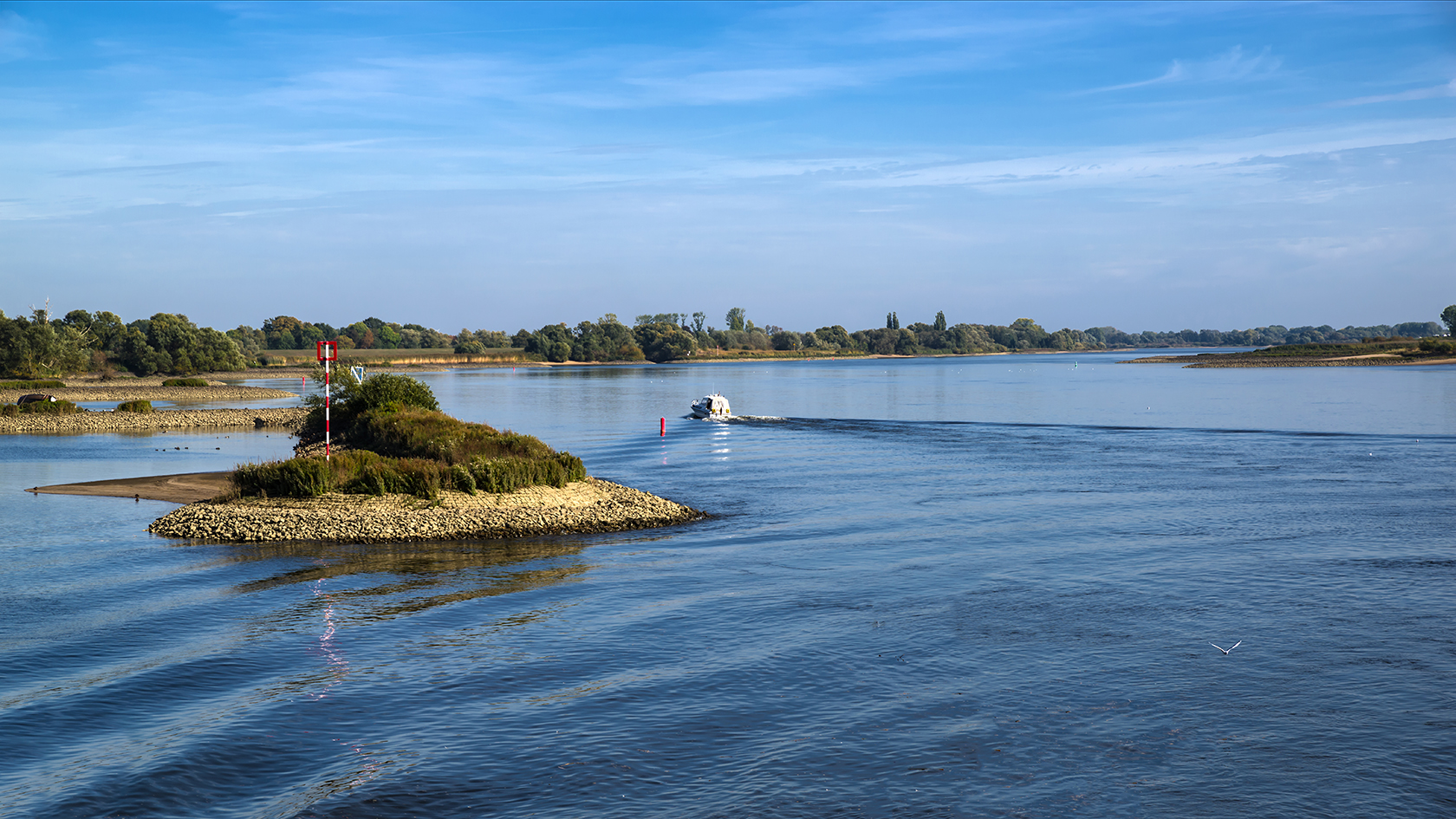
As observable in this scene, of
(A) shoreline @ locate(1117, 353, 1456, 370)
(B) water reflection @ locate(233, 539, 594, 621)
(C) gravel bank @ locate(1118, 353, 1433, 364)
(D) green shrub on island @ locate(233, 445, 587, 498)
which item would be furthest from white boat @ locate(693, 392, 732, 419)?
(C) gravel bank @ locate(1118, 353, 1433, 364)

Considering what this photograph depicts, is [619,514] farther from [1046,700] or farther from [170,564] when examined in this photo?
[1046,700]

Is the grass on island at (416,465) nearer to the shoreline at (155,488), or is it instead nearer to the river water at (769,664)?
the shoreline at (155,488)

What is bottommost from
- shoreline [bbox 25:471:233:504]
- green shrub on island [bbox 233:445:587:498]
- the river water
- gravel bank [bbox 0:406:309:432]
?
the river water

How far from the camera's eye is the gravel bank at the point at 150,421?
69.1 m

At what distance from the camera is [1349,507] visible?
33031 mm

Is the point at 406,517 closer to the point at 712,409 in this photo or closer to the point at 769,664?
the point at 769,664

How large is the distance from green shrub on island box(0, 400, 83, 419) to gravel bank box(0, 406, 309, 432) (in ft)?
5.73

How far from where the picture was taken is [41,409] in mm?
75562

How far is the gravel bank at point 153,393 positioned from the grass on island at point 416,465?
70221 mm

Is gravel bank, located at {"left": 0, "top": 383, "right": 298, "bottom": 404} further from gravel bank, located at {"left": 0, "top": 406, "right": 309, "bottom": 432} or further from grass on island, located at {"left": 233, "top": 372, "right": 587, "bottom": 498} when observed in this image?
grass on island, located at {"left": 233, "top": 372, "right": 587, "bottom": 498}

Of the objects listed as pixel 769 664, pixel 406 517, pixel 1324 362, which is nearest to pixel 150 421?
pixel 406 517

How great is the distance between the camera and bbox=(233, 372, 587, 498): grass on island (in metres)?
30.0

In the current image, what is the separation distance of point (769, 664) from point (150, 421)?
70704 millimetres

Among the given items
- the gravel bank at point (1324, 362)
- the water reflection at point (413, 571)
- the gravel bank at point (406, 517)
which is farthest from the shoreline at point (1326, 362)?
the water reflection at point (413, 571)
